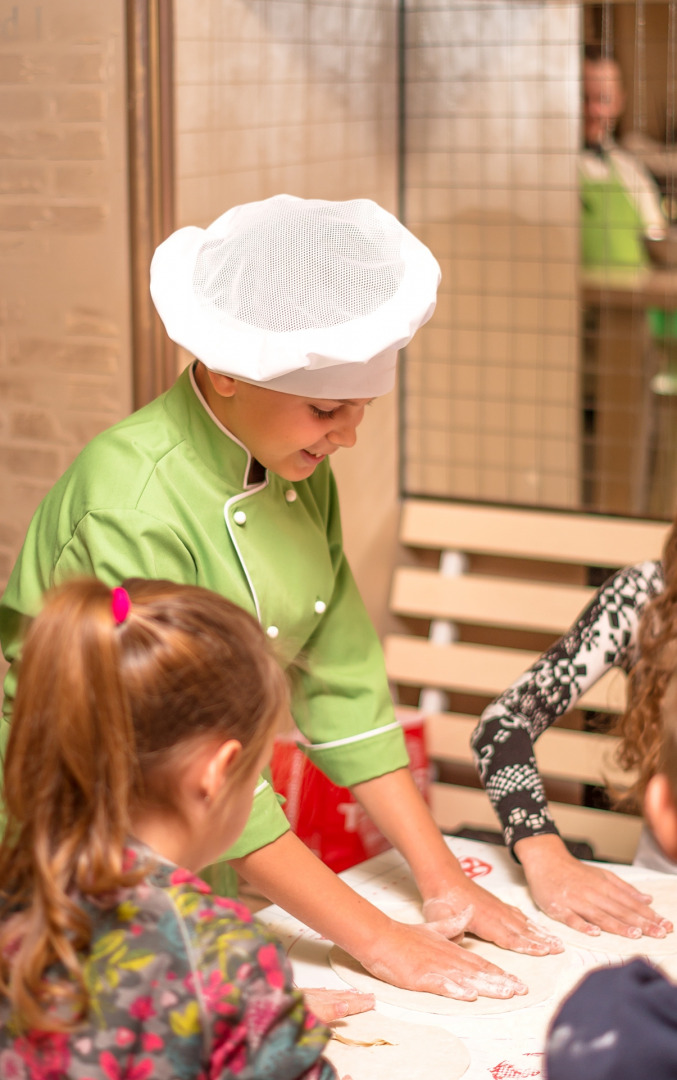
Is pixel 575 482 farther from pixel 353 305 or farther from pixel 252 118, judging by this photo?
pixel 353 305

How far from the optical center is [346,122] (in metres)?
2.52

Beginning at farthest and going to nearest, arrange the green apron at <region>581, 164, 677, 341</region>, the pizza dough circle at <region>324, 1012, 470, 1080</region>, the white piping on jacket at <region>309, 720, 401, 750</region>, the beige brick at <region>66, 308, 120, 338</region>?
the green apron at <region>581, 164, 677, 341</region>
the beige brick at <region>66, 308, 120, 338</region>
the white piping on jacket at <region>309, 720, 401, 750</region>
the pizza dough circle at <region>324, 1012, 470, 1080</region>

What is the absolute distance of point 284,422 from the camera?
4.05ft

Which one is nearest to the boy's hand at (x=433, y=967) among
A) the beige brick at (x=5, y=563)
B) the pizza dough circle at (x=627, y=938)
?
the pizza dough circle at (x=627, y=938)

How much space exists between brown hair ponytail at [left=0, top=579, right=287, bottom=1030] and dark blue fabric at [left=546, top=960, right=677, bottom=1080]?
30cm

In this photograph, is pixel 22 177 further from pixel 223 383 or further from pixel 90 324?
pixel 223 383

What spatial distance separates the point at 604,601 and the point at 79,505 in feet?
2.61

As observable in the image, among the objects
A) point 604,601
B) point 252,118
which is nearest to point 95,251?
point 252,118

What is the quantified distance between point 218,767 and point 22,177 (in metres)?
1.33

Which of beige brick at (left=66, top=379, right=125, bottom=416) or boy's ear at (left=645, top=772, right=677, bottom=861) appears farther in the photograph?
beige brick at (left=66, top=379, right=125, bottom=416)

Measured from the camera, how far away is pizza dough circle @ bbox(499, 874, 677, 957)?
129cm

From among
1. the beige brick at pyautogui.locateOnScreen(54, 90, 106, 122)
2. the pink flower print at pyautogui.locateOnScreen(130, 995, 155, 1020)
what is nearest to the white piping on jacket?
the pink flower print at pyautogui.locateOnScreen(130, 995, 155, 1020)

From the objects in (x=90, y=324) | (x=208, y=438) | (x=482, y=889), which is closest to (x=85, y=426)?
(x=90, y=324)

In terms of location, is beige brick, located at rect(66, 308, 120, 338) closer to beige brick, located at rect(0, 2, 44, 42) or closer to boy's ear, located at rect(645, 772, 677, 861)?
beige brick, located at rect(0, 2, 44, 42)
